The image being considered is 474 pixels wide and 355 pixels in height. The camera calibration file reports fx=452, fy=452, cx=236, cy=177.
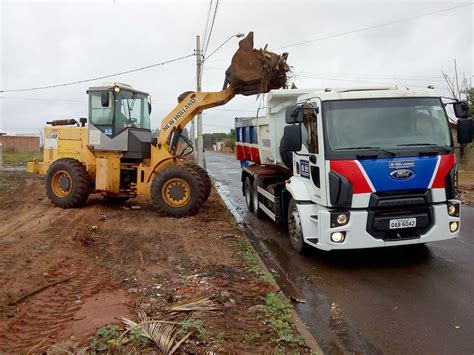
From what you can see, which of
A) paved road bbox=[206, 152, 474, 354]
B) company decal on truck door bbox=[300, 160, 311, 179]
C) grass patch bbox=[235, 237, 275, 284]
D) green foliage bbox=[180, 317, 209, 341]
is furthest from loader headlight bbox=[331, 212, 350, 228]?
green foliage bbox=[180, 317, 209, 341]

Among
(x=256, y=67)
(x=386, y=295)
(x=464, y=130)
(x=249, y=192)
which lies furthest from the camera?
(x=249, y=192)

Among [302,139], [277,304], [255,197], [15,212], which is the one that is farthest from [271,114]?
[15,212]

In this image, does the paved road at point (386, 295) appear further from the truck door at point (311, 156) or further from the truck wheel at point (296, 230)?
the truck door at point (311, 156)

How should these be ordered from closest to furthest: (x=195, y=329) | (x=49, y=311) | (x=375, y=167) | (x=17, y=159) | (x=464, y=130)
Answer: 1. (x=195, y=329)
2. (x=49, y=311)
3. (x=375, y=167)
4. (x=464, y=130)
5. (x=17, y=159)

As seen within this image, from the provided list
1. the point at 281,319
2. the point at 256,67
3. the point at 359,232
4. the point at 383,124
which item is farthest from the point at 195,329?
the point at 256,67

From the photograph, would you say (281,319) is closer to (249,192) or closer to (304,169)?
(304,169)

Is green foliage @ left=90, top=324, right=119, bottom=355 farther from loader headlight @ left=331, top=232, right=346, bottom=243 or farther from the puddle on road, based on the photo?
loader headlight @ left=331, top=232, right=346, bottom=243

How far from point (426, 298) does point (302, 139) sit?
3.00m

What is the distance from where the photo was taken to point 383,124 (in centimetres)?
648

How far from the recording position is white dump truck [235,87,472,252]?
6.15 meters

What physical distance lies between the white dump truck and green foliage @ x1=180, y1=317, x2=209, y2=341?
2685 mm

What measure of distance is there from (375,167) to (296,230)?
1.89 metres

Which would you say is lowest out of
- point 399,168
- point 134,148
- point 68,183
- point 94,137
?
point 68,183

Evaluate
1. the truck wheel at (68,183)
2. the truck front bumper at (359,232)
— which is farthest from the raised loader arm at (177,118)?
the truck front bumper at (359,232)
